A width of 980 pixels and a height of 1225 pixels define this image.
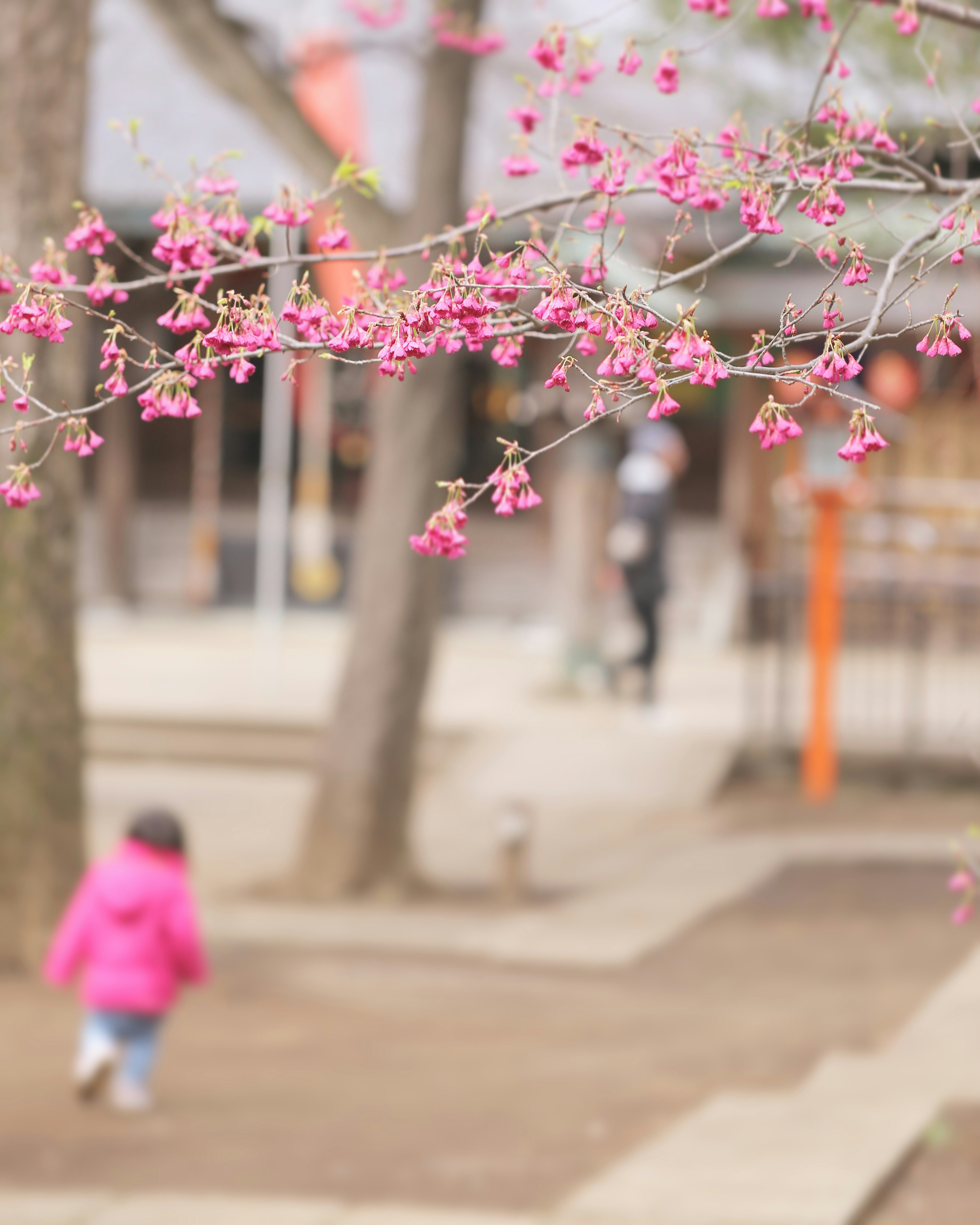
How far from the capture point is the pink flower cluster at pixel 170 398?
2.53 metres

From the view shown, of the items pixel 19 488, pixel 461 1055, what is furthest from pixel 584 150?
pixel 461 1055

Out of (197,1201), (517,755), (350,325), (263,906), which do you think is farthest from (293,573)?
(350,325)

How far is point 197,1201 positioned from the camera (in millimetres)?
4887

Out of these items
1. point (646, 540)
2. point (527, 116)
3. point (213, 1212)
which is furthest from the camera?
point (646, 540)

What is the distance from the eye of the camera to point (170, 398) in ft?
8.43

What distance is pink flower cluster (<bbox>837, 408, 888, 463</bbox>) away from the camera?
239 centimetres

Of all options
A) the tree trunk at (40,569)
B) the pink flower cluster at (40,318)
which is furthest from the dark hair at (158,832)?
the pink flower cluster at (40,318)

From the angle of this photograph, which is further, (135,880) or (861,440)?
(135,880)

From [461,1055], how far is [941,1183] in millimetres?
2351

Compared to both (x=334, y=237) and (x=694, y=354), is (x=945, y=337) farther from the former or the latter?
(x=334, y=237)

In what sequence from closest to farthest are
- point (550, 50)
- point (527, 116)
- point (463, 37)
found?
point (550, 50) → point (527, 116) → point (463, 37)

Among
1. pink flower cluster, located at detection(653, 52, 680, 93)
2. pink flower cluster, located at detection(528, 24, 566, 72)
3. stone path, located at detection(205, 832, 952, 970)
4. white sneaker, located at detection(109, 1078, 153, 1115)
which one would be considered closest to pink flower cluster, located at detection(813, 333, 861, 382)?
pink flower cluster, located at detection(653, 52, 680, 93)

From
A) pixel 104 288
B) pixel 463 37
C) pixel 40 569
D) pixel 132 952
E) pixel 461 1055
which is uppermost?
pixel 463 37

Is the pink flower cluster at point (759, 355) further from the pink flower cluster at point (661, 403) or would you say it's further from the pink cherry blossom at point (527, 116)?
the pink cherry blossom at point (527, 116)
